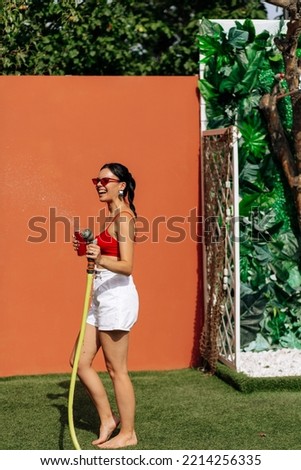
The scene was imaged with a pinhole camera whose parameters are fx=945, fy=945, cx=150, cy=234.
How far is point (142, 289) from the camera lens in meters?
6.93

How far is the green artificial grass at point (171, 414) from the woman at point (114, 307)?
0.20m

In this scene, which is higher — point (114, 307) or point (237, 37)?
point (237, 37)

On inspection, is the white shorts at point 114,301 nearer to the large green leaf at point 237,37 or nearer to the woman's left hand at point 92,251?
the woman's left hand at point 92,251

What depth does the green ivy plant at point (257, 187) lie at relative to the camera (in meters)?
6.87

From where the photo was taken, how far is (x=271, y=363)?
268 inches

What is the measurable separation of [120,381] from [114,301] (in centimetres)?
44

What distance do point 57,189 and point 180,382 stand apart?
1.63 m

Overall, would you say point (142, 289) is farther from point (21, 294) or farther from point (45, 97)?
point (45, 97)

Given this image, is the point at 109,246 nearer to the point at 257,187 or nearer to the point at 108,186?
the point at 108,186

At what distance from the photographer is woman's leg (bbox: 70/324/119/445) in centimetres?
511

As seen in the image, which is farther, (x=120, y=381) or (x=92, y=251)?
(x=120, y=381)

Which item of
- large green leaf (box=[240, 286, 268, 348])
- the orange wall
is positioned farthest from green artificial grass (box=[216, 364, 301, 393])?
the orange wall

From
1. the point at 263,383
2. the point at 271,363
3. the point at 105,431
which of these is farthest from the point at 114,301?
the point at 271,363

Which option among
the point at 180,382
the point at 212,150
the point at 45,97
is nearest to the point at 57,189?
the point at 45,97
